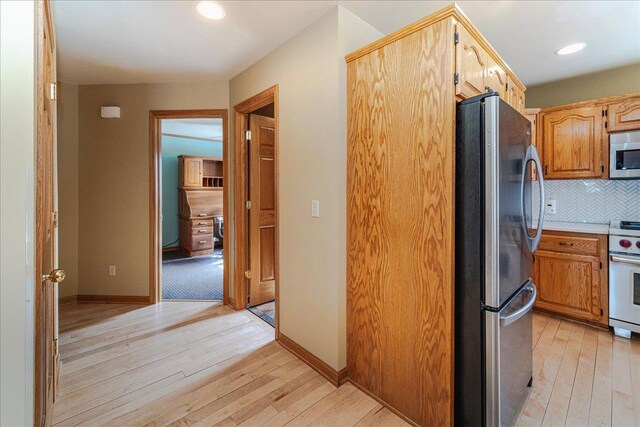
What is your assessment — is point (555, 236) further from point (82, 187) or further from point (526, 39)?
point (82, 187)

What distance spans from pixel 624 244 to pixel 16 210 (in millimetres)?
3793

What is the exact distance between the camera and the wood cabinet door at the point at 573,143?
9.36 feet

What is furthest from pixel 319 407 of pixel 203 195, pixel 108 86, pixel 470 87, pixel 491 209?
pixel 203 195

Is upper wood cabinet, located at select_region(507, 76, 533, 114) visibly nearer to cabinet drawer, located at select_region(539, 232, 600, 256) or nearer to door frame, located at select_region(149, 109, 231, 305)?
cabinet drawer, located at select_region(539, 232, 600, 256)

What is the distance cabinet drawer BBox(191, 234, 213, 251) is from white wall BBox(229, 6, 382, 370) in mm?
3824

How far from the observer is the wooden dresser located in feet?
19.0

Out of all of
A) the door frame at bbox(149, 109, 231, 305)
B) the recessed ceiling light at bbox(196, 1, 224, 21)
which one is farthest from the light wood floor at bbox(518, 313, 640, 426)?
the recessed ceiling light at bbox(196, 1, 224, 21)

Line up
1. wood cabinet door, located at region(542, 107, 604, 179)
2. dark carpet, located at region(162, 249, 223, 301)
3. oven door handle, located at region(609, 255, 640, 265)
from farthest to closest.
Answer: dark carpet, located at region(162, 249, 223, 301) < wood cabinet door, located at region(542, 107, 604, 179) < oven door handle, located at region(609, 255, 640, 265)

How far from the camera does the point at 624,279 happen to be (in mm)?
2531

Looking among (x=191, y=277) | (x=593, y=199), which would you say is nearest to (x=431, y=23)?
(x=593, y=199)

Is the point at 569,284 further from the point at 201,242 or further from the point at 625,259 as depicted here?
the point at 201,242

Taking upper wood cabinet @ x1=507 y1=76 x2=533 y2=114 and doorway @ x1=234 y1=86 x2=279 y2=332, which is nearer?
upper wood cabinet @ x1=507 y1=76 x2=533 y2=114

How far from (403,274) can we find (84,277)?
3562mm

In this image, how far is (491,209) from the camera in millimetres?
1350
